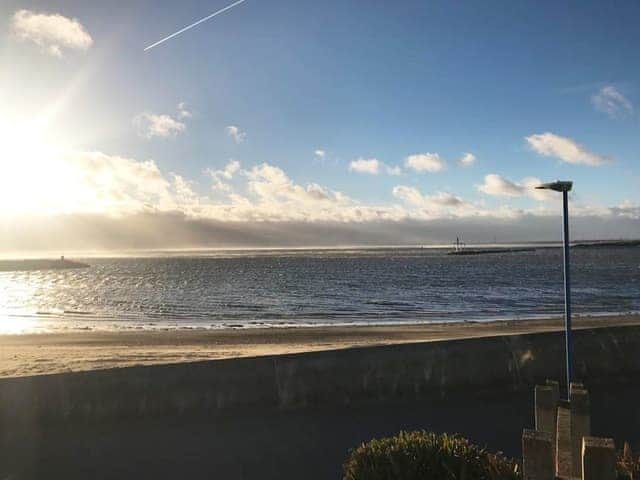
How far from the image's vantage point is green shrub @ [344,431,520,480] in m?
4.50

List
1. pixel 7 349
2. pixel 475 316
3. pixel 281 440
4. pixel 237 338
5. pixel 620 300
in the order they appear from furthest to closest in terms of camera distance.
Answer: pixel 620 300
pixel 475 316
pixel 237 338
pixel 7 349
pixel 281 440

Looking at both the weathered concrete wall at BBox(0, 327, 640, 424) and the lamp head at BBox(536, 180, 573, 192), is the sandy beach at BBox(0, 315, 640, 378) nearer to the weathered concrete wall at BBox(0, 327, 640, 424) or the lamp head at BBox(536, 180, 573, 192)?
the weathered concrete wall at BBox(0, 327, 640, 424)

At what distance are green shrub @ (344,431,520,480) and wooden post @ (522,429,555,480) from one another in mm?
Answer: 581

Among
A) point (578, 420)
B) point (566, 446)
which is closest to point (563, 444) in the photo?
point (566, 446)

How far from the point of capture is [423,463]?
4.57 metres

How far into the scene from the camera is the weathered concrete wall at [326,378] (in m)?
8.75

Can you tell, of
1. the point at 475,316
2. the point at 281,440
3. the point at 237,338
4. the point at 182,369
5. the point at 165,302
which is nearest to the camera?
the point at 281,440

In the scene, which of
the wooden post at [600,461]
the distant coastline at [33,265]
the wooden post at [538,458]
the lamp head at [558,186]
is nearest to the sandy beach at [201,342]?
the lamp head at [558,186]

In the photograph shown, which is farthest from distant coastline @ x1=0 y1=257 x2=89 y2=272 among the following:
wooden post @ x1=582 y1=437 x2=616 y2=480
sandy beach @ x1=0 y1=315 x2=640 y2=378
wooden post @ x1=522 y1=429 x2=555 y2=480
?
wooden post @ x1=582 y1=437 x2=616 y2=480

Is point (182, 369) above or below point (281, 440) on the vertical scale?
above

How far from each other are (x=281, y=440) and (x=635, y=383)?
693 centimetres

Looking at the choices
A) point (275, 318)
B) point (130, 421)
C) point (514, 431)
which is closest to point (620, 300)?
point (275, 318)

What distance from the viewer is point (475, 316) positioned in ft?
108

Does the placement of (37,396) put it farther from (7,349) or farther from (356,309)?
(356,309)
